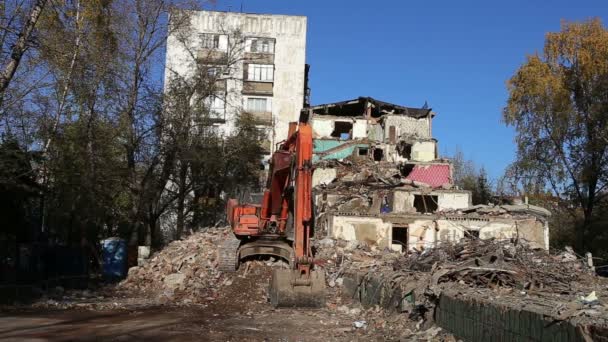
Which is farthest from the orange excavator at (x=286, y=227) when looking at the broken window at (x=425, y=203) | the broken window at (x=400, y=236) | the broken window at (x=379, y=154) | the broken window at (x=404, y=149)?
the broken window at (x=404, y=149)

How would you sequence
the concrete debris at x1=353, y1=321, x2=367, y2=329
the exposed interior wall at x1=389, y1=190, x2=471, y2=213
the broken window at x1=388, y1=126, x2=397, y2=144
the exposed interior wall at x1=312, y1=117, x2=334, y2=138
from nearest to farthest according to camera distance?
the concrete debris at x1=353, y1=321, x2=367, y2=329 → the exposed interior wall at x1=389, y1=190, x2=471, y2=213 → the broken window at x1=388, y1=126, x2=397, y2=144 → the exposed interior wall at x1=312, y1=117, x2=334, y2=138

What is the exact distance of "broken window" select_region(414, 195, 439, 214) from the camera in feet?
108

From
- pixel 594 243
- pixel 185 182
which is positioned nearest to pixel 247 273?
pixel 185 182

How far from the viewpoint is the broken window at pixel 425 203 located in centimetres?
3287

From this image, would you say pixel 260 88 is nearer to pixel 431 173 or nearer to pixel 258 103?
pixel 258 103

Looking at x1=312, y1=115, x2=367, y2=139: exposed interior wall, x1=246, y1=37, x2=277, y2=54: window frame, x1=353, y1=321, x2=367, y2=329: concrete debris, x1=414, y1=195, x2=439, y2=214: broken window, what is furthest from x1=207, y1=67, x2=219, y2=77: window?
x1=353, y1=321, x2=367, y2=329: concrete debris

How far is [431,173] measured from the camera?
38.0 metres

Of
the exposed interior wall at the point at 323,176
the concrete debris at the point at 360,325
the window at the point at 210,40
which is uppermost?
the window at the point at 210,40

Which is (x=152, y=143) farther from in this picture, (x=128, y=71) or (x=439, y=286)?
(x=439, y=286)

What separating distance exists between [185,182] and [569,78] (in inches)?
958

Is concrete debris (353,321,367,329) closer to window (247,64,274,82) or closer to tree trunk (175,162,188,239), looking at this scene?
tree trunk (175,162,188,239)

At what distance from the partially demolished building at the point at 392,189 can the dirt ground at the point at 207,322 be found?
26.1 feet

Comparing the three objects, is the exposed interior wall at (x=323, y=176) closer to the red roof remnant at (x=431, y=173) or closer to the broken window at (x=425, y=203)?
the red roof remnant at (x=431, y=173)

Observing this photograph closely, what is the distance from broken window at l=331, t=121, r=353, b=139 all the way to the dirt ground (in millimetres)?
27584
